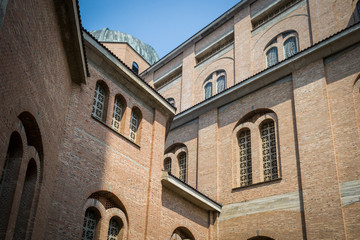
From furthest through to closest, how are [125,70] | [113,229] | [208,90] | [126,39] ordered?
[126,39] → [208,90] → [125,70] → [113,229]

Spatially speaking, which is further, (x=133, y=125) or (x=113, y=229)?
(x=133, y=125)

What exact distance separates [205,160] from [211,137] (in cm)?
115

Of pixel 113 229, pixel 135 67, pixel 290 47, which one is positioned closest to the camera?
pixel 113 229

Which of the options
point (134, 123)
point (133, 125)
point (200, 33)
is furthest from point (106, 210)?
point (200, 33)

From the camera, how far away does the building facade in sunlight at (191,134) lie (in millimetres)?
8227

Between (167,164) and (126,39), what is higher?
(126,39)

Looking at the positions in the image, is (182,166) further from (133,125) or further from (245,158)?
(133,125)

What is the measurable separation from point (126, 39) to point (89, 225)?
94.4 feet

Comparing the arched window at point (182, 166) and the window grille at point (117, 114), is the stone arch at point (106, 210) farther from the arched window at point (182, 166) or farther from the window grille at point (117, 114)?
the arched window at point (182, 166)

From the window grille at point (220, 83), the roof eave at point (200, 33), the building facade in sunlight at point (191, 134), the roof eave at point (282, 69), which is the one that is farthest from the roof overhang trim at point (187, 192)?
the roof eave at point (200, 33)

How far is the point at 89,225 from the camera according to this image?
35.9ft

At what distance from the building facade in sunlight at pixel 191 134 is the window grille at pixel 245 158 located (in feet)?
0.18

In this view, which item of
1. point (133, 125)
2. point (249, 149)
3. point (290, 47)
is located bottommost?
point (133, 125)

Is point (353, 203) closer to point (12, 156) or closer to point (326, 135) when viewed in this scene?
point (326, 135)
